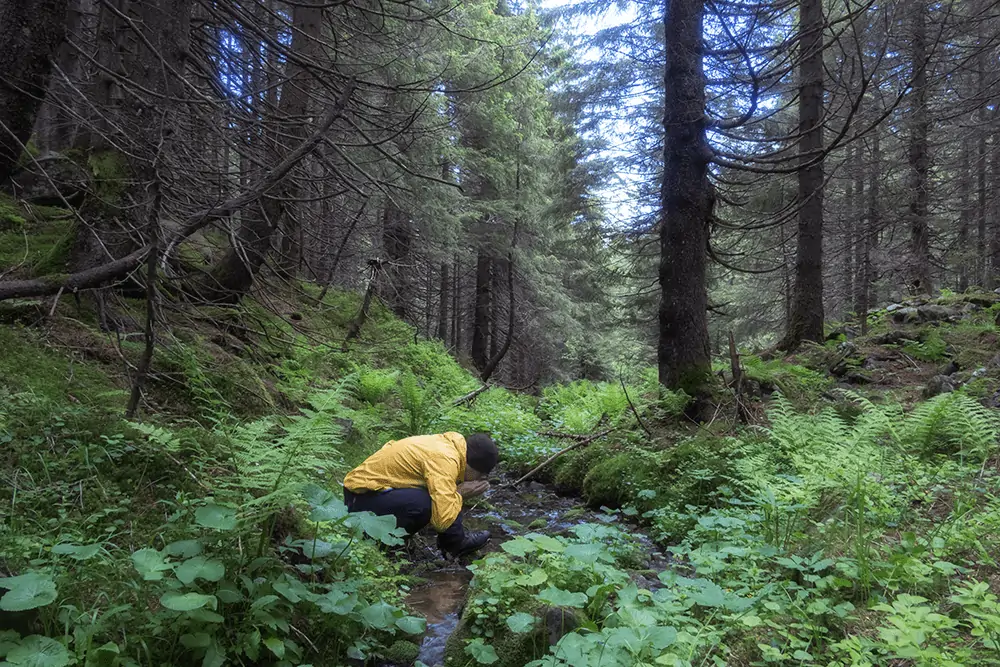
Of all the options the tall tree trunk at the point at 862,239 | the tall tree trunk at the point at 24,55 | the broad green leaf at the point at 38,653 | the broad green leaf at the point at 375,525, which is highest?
the tall tree trunk at the point at 862,239

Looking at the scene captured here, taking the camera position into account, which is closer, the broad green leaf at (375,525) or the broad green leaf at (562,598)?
the broad green leaf at (562,598)

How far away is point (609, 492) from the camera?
5887mm

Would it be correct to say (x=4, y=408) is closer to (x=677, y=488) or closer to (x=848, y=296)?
(x=677, y=488)

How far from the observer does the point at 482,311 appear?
58.6ft

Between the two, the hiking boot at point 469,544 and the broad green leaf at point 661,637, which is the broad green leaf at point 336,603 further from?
the hiking boot at point 469,544

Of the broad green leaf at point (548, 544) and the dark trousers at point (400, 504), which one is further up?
the broad green leaf at point (548, 544)

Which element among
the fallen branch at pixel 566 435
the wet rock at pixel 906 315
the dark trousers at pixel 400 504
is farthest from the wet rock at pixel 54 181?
the wet rock at pixel 906 315

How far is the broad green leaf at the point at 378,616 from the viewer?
2.40 meters

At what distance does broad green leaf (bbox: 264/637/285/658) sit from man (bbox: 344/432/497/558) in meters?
1.85

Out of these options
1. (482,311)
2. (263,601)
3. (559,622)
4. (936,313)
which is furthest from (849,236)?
(263,601)

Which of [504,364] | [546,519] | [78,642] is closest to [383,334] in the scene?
[546,519]

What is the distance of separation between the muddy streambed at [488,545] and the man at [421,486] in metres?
0.26

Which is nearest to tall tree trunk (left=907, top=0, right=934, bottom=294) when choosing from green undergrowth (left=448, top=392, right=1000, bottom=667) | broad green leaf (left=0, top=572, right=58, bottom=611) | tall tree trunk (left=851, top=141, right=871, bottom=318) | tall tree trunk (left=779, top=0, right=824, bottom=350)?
tall tree trunk (left=851, top=141, right=871, bottom=318)

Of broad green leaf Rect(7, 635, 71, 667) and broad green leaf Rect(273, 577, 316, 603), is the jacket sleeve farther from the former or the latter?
broad green leaf Rect(7, 635, 71, 667)
